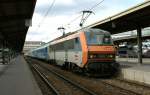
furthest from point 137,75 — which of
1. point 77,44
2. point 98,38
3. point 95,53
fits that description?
point 77,44

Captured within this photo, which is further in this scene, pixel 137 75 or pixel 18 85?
pixel 137 75

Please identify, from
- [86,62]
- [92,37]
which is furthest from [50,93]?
[92,37]

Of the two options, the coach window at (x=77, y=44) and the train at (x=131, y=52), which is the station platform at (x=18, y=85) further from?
the train at (x=131, y=52)

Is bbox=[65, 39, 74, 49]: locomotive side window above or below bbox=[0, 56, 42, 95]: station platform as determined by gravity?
above

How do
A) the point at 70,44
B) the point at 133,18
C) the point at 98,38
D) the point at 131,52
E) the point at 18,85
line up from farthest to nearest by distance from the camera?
the point at 131,52 < the point at 70,44 < the point at 133,18 < the point at 98,38 < the point at 18,85

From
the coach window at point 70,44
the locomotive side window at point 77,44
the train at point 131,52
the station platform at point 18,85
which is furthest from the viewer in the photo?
→ the train at point 131,52

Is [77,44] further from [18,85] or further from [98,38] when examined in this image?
[18,85]

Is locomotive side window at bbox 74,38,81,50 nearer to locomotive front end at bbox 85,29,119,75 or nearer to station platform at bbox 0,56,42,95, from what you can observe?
locomotive front end at bbox 85,29,119,75

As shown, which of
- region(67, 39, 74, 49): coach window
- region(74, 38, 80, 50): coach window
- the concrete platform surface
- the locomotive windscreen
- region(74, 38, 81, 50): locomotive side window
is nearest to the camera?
the concrete platform surface

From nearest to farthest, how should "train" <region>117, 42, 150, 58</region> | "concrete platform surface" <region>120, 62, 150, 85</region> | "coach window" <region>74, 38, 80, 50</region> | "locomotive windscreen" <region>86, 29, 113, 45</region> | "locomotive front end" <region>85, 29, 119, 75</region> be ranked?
"concrete platform surface" <region>120, 62, 150, 85</region> → "locomotive front end" <region>85, 29, 119, 75</region> → "locomotive windscreen" <region>86, 29, 113, 45</region> → "coach window" <region>74, 38, 80, 50</region> → "train" <region>117, 42, 150, 58</region>

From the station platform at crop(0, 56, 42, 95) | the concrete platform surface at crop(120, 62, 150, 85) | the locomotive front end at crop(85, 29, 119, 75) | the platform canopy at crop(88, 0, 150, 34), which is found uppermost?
the platform canopy at crop(88, 0, 150, 34)

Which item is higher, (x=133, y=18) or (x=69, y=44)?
(x=133, y=18)

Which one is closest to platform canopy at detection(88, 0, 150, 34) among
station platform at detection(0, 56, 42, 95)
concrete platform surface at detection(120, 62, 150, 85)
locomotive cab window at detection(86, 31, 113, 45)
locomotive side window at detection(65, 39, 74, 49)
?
locomotive cab window at detection(86, 31, 113, 45)

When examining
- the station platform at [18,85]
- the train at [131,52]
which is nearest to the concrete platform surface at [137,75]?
the station platform at [18,85]
